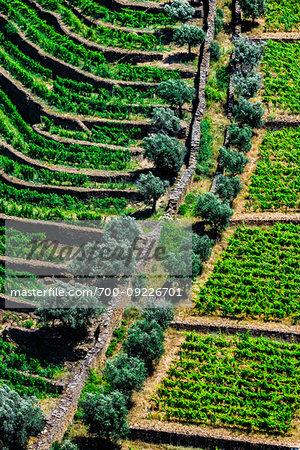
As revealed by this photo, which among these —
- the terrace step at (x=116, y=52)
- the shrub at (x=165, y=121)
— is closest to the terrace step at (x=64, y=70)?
the terrace step at (x=116, y=52)

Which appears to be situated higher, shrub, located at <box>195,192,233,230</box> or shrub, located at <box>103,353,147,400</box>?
shrub, located at <box>195,192,233,230</box>

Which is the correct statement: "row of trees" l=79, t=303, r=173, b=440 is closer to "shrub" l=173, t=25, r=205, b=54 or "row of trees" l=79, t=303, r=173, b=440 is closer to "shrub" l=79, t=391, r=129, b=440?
"shrub" l=79, t=391, r=129, b=440

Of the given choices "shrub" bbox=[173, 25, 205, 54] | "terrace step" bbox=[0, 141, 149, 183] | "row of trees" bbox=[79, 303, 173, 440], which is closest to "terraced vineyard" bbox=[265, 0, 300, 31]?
"shrub" bbox=[173, 25, 205, 54]

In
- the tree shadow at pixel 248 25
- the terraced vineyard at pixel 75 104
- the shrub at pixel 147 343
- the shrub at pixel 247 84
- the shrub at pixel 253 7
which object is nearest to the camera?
the shrub at pixel 147 343

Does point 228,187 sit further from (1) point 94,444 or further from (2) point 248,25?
(2) point 248,25

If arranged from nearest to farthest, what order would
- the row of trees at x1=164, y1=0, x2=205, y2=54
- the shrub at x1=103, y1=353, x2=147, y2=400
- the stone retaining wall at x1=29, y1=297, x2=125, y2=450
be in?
the stone retaining wall at x1=29, y1=297, x2=125, y2=450, the shrub at x1=103, y1=353, x2=147, y2=400, the row of trees at x1=164, y1=0, x2=205, y2=54

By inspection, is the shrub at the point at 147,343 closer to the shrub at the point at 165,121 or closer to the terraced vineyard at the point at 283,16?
the shrub at the point at 165,121

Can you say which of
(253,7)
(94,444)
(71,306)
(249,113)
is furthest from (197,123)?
(94,444)

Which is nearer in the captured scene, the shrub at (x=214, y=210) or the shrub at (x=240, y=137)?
the shrub at (x=214, y=210)
